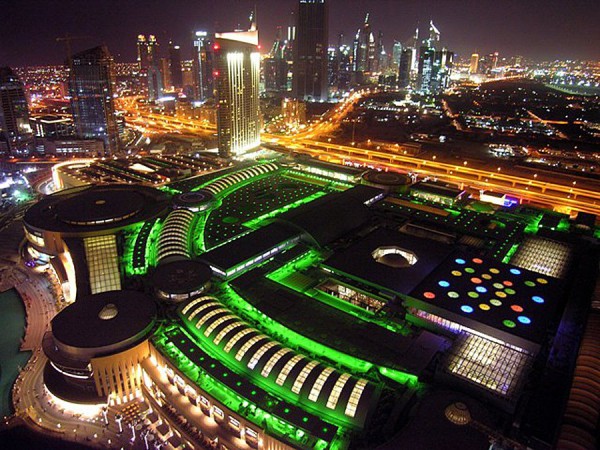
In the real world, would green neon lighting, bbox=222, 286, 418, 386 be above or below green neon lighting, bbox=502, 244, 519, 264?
below

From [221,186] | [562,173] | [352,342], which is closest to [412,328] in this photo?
[352,342]

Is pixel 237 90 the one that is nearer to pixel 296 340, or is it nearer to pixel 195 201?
pixel 195 201

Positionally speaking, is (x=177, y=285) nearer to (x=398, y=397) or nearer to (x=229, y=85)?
(x=398, y=397)

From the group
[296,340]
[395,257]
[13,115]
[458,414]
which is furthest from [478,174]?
[13,115]

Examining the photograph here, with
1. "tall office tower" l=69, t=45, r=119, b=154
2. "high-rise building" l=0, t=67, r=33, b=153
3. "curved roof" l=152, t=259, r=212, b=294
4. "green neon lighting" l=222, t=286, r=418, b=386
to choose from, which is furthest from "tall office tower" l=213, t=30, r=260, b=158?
"green neon lighting" l=222, t=286, r=418, b=386

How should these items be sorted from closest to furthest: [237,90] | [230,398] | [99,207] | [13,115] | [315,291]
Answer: [230,398] < [315,291] < [99,207] < [237,90] < [13,115]

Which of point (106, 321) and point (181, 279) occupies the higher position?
point (181, 279)

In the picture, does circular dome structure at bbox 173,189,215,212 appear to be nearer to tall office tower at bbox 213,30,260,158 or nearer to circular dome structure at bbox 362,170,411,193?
circular dome structure at bbox 362,170,411,193
